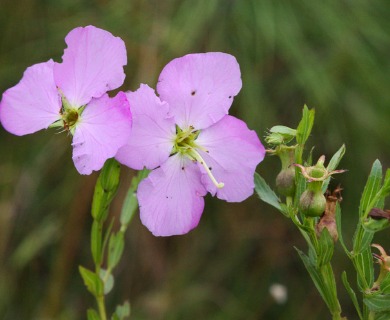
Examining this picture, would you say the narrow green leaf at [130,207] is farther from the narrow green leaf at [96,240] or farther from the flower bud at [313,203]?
the flower bud at [313,203]

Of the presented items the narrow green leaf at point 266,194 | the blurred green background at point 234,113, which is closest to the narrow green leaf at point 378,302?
the narrow green leaf at point 266,194

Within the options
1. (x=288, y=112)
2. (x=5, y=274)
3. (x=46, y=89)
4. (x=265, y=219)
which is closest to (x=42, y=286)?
(x=5, y=274)

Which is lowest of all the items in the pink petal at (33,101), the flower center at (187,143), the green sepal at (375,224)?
the green sepal at (375,224)

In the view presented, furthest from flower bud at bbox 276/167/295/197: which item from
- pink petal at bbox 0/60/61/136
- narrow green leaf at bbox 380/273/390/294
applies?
pink petal at bbox 0/60/61/136

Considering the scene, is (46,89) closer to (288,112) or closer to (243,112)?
(243,112)

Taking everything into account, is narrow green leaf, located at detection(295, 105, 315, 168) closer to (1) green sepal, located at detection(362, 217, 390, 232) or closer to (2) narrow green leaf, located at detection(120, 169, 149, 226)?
(1) green sepal, located at detection(362, 217, 390, 232)
